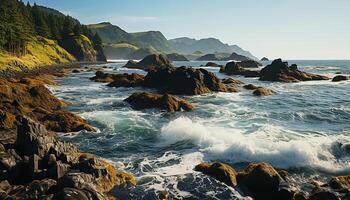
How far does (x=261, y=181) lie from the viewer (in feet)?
64.2

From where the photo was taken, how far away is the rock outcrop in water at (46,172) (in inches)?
644

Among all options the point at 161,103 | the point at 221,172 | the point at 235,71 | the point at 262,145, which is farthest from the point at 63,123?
the point at 235,71

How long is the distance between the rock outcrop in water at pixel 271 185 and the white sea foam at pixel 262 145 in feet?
12.5

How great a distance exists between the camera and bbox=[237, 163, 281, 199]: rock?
18.9m

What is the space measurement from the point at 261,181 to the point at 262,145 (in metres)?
8.92

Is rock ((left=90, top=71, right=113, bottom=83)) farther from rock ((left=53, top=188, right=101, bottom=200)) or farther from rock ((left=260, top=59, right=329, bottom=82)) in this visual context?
rock ((left=53, top=188, right=101, bottom=200))

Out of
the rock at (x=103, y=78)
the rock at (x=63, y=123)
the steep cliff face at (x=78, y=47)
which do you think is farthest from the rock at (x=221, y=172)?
the steep cliff face at (x=78, y=47)

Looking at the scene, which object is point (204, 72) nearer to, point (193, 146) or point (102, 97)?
point (102, 97)

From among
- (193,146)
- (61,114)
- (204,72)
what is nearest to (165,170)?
(193,146)

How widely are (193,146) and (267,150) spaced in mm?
6049

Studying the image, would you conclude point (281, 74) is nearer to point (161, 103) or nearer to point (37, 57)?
point (161, 103)

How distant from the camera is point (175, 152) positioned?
27.2 metres

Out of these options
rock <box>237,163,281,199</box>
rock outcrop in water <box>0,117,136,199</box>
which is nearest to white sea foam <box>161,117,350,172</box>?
rock <box>237,163,281,199</box>

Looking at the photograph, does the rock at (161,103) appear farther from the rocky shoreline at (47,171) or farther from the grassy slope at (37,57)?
the grassy slope at (37,57)
